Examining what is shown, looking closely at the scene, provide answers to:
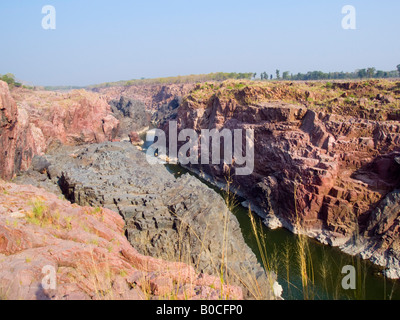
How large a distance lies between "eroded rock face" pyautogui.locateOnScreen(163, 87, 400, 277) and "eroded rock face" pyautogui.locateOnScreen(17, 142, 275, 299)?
17.6 ft

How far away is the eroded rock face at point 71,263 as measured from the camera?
394cm

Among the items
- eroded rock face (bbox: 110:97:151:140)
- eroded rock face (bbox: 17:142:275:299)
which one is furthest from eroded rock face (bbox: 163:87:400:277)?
eroded rock face (bbox: 110:97:151:140)

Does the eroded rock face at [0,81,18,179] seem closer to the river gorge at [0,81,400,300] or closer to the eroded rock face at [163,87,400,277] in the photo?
the river gorge at [0,81,400,300]

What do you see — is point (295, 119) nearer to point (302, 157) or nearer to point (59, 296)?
point (302, 157)

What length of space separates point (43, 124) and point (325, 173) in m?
29.5

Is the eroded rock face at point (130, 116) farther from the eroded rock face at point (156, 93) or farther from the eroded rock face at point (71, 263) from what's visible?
the eroded rock face at point (71, 263)

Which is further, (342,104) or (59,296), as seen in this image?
(342,104)

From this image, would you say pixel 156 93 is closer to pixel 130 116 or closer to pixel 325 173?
pixel 130 116

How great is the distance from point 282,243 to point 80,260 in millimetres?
13967

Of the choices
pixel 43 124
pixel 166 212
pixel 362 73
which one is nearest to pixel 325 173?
pixel 166 212

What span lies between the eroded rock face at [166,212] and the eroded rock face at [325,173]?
5372 mm

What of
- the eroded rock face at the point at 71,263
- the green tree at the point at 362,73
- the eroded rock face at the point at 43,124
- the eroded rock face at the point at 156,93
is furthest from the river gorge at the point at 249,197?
the eroded rock face at the point at 156,93

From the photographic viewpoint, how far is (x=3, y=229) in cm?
542
